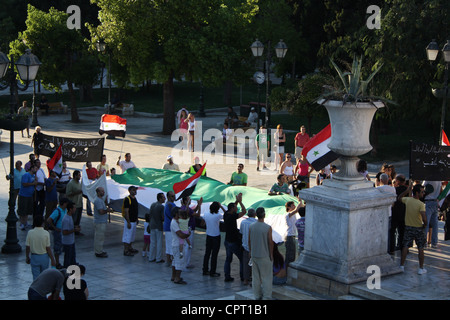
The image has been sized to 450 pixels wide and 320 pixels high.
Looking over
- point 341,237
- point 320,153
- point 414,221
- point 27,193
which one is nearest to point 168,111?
point 27,193

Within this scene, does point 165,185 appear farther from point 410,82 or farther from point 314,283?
point 410,82

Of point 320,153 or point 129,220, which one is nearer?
point 320,153

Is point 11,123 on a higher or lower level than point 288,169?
higher

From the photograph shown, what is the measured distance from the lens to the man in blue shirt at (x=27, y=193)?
720 inches

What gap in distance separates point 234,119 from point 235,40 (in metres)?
5.11

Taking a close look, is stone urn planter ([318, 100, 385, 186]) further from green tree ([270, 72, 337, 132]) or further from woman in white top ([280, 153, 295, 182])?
green tree ([270, 72, 337, 132])

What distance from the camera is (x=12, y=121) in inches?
670

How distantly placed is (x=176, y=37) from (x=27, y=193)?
50.3ft

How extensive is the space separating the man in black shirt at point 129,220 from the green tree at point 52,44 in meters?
22.1

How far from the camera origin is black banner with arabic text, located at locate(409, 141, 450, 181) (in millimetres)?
17016

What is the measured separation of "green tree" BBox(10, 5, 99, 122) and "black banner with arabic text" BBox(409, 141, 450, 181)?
78.9ft

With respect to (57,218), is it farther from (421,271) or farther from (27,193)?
(421,271)

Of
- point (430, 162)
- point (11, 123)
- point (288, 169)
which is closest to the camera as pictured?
point (11, 123)

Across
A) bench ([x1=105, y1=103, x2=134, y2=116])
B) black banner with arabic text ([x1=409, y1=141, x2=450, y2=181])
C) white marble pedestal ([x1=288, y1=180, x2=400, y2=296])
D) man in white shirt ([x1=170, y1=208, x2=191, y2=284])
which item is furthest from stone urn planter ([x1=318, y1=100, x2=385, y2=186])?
bench ([x1=105, y1=103, x2=134, y2=116])
